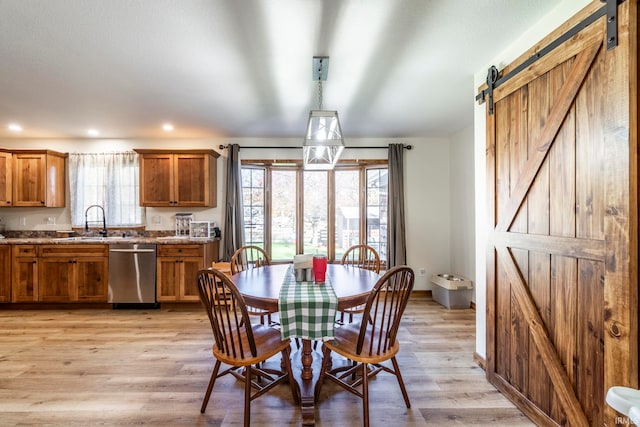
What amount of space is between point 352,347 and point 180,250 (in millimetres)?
2899

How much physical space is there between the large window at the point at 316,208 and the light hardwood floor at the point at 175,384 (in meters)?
1.66

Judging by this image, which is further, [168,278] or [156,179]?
[156,179]

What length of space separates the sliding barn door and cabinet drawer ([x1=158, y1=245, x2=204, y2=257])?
3378 millimetres

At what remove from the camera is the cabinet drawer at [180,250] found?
379 centimetres

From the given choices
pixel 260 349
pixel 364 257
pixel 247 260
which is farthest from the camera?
pixel 364 257

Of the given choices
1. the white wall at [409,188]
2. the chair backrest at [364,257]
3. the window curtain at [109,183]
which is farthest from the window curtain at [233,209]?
the chair backrest at [364,257]

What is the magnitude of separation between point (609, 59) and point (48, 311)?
5.80 metres

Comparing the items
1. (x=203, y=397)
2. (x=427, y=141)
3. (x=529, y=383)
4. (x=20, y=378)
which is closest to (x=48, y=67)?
(x=20, y=378)

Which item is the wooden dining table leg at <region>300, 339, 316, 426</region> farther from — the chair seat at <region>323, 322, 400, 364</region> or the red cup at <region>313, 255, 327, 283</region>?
the red cup at <region>313, 255, 327, 283</region>

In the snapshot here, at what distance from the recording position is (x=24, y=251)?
3750 millimetres

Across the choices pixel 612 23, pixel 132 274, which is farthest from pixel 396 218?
pixel 132 274

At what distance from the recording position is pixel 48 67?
2.28m

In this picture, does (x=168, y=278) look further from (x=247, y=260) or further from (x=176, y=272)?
(x=247, y=260)

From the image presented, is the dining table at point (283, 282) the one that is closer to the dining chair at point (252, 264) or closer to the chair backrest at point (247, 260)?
the dining chair at point (252, 264)
